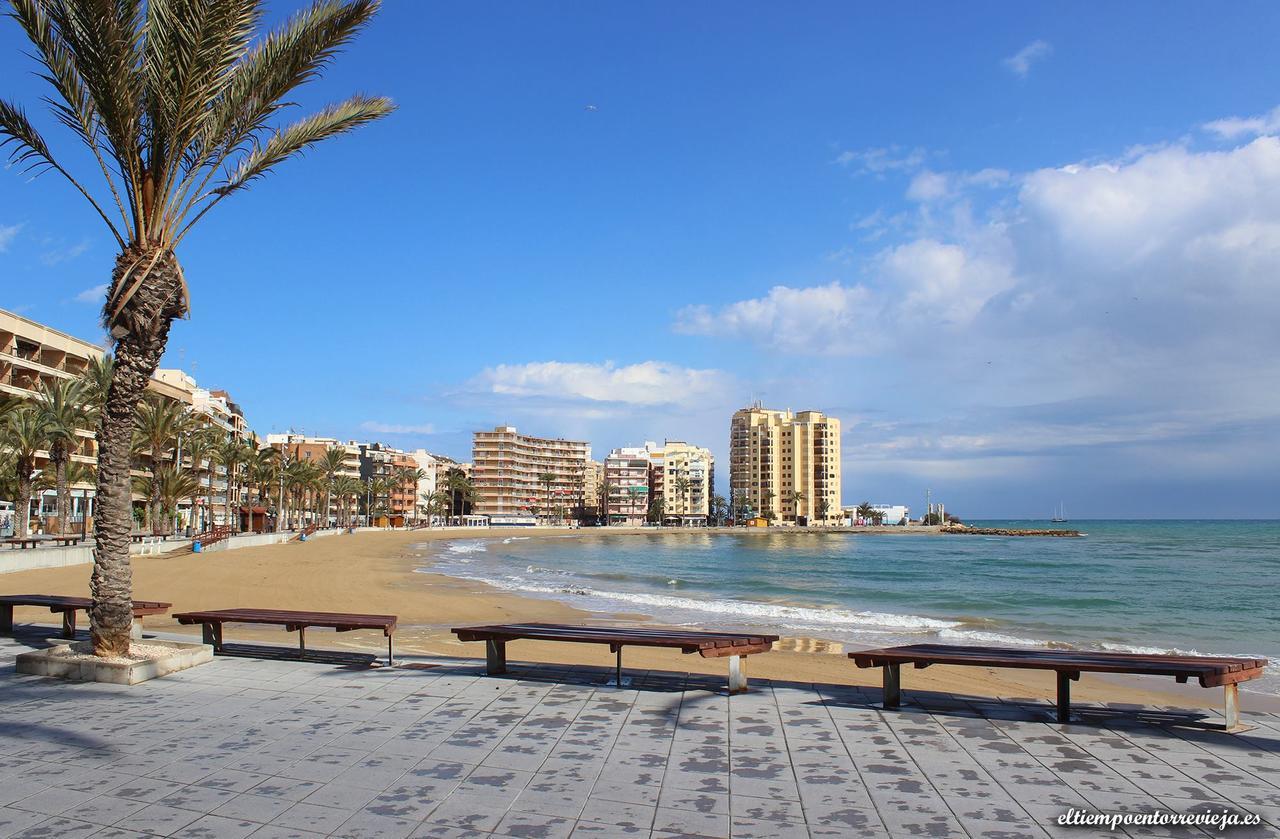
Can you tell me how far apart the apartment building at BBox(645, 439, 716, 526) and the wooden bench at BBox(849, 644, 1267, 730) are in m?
162

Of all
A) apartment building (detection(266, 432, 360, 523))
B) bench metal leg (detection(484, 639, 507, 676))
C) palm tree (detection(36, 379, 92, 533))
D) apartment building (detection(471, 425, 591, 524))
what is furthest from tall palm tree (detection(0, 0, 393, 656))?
apartment building (detection(471, 425, 591, 524))

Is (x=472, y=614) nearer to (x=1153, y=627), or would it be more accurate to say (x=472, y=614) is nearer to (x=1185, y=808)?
(x=1185, y=808)

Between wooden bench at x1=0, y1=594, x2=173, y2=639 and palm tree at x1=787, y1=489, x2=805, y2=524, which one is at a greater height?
wooden bench at x1=0, y1=594, x2=173, y2=639

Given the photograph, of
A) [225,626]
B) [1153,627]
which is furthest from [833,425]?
[225,626]

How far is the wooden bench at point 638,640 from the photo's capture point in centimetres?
732

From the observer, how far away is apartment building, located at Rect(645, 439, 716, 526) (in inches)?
6732

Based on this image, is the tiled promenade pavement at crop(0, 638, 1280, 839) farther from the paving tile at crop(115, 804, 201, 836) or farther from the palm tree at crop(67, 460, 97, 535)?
the palm tree at crop(67, 460, 97, 535)

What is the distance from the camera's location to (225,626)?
13055 mm

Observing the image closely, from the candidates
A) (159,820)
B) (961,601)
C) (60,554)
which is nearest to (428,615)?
(159,820)

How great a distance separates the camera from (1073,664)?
20.7 ft

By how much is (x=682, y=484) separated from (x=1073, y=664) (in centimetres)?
16270

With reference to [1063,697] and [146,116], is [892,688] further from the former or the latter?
[146,116]

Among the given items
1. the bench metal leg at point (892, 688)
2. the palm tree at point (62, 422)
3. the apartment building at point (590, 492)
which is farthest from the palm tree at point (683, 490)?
the bench metal leg at point (892, 688)

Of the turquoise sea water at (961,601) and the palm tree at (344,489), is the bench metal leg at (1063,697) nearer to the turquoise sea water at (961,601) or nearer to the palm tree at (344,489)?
the turquoise sea water at (961,601)
